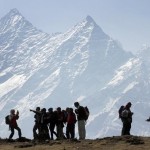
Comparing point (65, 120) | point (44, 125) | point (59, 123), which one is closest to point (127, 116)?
point (65, 120)

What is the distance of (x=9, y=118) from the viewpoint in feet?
90.4

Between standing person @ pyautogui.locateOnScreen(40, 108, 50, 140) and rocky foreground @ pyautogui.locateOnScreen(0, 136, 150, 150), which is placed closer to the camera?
rocky foreground @ pyautogui.locateOnScreen(0, 136, 150, 150)

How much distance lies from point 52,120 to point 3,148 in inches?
222

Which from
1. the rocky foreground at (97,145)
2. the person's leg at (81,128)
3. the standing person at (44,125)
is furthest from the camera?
the standing person at (44,125)

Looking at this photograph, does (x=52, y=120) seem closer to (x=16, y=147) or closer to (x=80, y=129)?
(x=80, y=129)

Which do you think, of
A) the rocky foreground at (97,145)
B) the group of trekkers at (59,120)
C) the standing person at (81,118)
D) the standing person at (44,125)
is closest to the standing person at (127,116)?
the group of trekkers at (59,120)

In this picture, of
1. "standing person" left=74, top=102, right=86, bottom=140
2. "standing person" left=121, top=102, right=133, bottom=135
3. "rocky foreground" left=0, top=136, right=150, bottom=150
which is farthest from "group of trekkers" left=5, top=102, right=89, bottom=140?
"rocky foreground" left=0, top=136, right=150, bottom=150

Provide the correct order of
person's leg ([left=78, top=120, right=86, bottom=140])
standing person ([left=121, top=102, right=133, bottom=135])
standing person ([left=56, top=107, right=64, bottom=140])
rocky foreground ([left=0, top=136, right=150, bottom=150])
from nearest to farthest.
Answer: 1. rocky foreground ([left=0, top=136, right=150, bottom=150])
2. standing person ([left=121, top=102, right=133, bottom=135])
3. person's leg ([left=78, top=120, right=86, bottom=140])
4. standing person ([left=56, top=107, right=64, bottom=140])

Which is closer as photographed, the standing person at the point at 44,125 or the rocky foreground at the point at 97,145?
the rocky foreground at the point at 97,145

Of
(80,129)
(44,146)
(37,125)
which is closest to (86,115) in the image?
(80,129)

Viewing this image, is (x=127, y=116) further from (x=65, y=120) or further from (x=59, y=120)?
(x=59, y=120)

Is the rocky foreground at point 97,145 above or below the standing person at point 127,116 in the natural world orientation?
below

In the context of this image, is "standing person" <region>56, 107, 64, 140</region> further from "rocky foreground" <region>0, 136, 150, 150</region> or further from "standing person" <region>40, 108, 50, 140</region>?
"rocky foreground" <region>0, 136, 150, 150</region>

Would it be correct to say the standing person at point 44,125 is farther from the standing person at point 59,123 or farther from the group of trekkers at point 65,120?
the standing person at point 59,123
